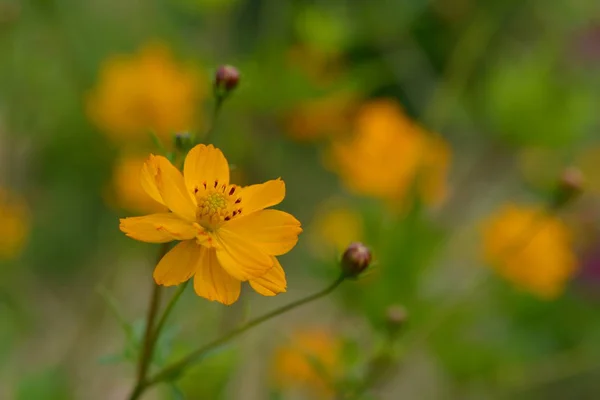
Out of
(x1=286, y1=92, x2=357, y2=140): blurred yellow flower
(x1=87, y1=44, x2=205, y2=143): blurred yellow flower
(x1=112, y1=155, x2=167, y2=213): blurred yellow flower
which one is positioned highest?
(x1=286, y1=92, x2=357, y2=140): blurred yellow flower

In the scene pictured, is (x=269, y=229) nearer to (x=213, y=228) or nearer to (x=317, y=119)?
(x=213, y=228)

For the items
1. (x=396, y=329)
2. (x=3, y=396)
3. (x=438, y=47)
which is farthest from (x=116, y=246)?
(x=438, y=47)

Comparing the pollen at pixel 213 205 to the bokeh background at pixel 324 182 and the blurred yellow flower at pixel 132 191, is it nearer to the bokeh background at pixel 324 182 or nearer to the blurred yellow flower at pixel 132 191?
the bokeh background at pixel 324 182

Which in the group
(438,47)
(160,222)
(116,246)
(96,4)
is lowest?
(116,246)

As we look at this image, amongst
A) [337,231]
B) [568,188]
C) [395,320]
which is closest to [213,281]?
[395,320]

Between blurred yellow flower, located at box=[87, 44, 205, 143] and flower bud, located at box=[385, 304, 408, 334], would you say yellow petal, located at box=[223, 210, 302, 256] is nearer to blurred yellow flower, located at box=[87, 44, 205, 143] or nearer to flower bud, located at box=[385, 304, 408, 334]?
flower bud, located at box=[385, 304, 408, 334]

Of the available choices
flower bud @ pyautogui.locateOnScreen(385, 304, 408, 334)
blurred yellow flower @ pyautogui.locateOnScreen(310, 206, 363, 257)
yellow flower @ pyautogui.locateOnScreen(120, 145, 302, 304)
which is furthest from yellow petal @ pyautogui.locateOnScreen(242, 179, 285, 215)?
blurred yellow flower @ pyautogui.locateOnScreen(310, 206, 363, 257)

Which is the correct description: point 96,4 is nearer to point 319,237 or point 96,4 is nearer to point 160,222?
point 319,237
